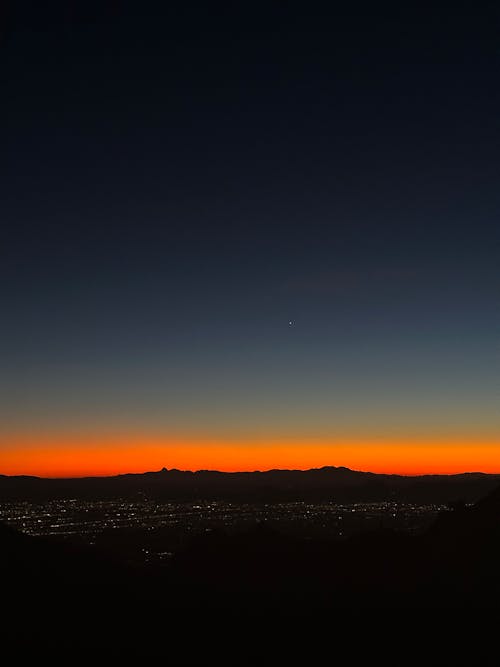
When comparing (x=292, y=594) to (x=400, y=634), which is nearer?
(x=400, y=634)

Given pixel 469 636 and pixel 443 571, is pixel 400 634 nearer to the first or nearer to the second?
pixel 469 636

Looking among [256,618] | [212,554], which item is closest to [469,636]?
[256,618]

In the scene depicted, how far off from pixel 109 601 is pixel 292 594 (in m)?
9.22

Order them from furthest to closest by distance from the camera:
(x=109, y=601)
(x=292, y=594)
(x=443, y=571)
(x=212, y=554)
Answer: (x=212, y=554) < (x=443, y=571) < (x=292, y=594) < (x=109, y=601)

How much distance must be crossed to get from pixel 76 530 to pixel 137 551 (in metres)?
41.9

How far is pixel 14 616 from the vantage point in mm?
26250

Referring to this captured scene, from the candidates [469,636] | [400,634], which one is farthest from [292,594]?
[469,636]

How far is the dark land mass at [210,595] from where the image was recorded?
26.7 metres

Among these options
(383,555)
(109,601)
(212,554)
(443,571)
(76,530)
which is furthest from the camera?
(76,530)

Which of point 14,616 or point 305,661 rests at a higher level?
point 14,616

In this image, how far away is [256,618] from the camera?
30.5m

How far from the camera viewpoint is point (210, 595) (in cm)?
3312

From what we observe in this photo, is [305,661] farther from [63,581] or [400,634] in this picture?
[63,581]

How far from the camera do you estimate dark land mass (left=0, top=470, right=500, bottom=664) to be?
87.6 ft
